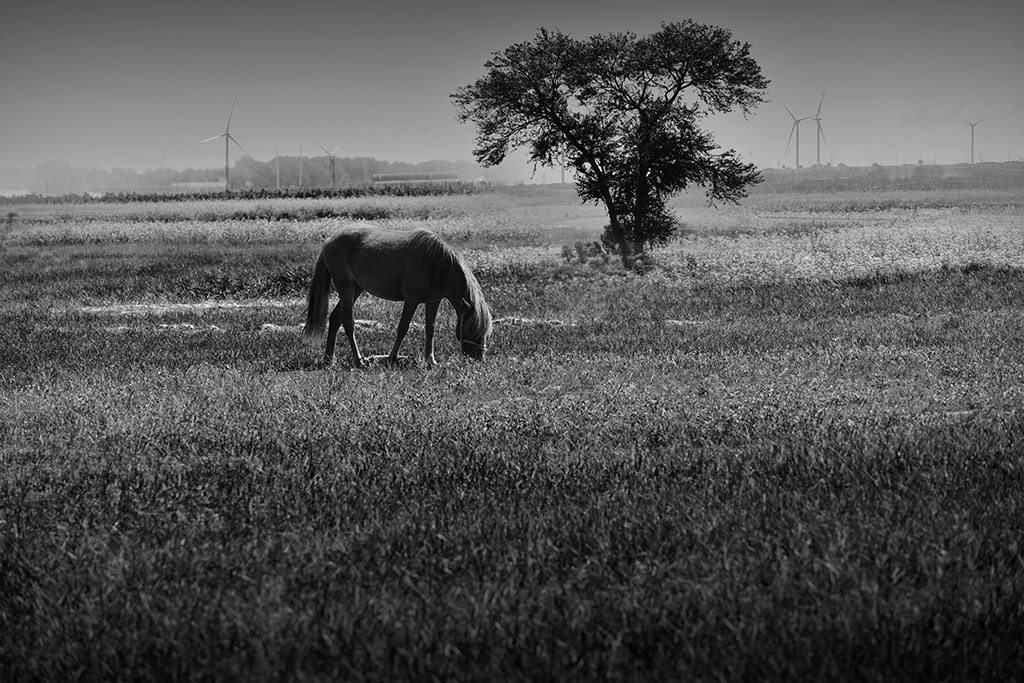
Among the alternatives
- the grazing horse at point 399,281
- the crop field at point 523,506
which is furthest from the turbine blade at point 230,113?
the grazing horse at point 399,281

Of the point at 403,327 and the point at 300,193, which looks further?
the point at 300,193

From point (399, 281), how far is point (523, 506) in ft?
24.1

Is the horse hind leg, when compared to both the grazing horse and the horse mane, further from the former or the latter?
the horse mane

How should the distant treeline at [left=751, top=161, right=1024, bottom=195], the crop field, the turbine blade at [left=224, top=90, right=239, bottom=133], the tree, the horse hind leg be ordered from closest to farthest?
the crop field < the horse hind leg < the tree < the turbine blade at [left=224, top=90, right=239, bottom=133] < the distant treeline at [left=751, top=161, right=1024, bottom=195]

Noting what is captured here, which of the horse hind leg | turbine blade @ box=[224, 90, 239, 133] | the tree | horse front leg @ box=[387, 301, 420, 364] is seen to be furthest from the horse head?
turbine blade @ box=[224, 90, 239, 133]

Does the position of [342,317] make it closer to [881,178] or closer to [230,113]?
[230,113]

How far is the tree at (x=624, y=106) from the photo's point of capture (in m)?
29.1

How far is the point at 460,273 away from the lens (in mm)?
12430

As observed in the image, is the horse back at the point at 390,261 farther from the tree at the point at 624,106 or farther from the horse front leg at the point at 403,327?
the tree at the point at 624,106

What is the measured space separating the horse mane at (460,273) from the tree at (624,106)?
16548 mm

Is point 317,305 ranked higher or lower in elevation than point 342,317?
higher

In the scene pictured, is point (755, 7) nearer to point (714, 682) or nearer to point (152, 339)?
point (152, 339)

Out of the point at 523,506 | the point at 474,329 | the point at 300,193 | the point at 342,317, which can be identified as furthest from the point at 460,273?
the point at 300,193

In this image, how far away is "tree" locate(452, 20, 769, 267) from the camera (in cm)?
2906
